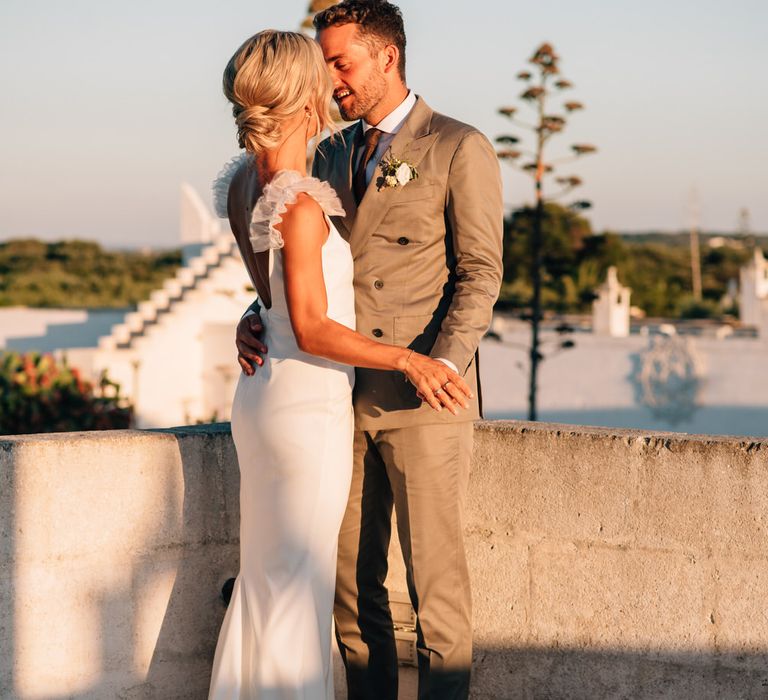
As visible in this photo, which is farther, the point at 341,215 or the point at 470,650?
the point at 470,650

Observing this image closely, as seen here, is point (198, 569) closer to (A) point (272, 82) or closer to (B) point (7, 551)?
(B) point (7, 551)

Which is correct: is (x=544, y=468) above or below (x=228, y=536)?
above

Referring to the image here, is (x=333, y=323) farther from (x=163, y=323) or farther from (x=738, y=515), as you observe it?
(x=163, y=323)

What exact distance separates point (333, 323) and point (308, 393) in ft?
0.71

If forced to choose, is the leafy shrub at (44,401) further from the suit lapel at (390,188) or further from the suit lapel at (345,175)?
the suit lapel at (390,188)

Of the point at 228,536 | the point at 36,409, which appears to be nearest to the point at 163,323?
the point at 36,409

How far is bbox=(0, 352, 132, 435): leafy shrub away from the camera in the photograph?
34.8ft

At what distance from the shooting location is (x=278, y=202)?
2785mm

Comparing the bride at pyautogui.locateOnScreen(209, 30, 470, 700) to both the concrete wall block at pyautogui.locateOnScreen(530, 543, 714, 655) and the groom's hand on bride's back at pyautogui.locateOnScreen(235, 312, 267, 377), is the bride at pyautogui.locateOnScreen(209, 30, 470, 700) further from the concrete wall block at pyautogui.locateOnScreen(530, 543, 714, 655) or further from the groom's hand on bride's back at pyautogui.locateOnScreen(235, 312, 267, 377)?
the concrete wall block at pyautogui.locateOnScreen(530, 543, 714, 655)

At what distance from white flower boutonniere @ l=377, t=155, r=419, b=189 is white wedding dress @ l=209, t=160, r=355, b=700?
0.17 metres

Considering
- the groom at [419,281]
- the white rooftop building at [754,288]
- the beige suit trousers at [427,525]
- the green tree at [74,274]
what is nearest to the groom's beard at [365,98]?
the groom at [419,281]

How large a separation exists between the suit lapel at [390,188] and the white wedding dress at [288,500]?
0.26ft

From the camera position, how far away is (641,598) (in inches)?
126

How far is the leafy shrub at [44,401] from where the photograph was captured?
34.8ft
